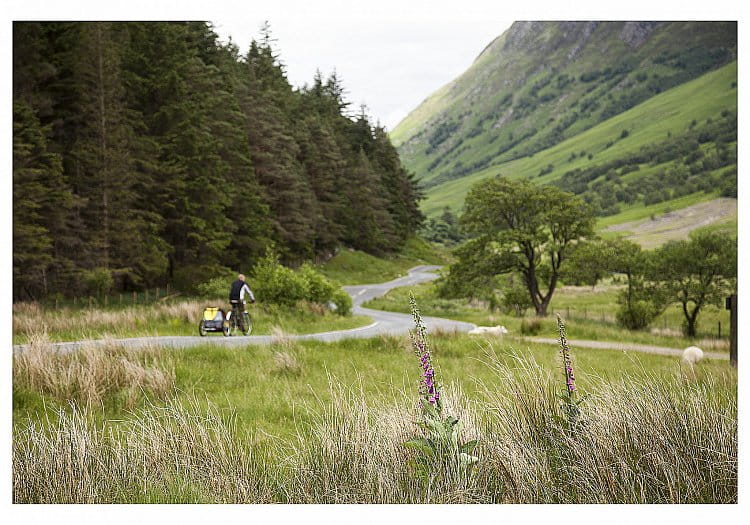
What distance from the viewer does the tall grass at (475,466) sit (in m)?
3.63

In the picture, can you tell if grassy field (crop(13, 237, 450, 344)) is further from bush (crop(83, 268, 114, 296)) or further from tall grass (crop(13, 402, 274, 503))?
tall grass (crop(13, 402, 274, 503))

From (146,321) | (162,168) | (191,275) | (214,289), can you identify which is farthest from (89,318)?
(162,168)

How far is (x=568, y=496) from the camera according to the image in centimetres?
367

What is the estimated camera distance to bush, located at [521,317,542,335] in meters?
16.2

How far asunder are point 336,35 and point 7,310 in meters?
3.79

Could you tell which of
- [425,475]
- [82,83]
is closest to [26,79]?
[82,83]

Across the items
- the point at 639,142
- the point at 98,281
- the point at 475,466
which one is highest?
the point at 639,142

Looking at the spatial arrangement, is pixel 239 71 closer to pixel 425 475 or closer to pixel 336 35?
pixel 336 35

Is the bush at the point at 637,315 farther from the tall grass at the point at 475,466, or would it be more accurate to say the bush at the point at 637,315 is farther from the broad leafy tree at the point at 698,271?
the tall grass at the point at 475,466

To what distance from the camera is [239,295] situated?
12.2 metres

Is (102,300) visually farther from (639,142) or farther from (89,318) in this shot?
(639,142)

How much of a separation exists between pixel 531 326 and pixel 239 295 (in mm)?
8940

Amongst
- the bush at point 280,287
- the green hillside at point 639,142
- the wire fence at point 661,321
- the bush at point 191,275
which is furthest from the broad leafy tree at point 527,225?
the green hillside at point 639,142

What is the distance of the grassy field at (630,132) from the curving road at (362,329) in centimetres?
10712
